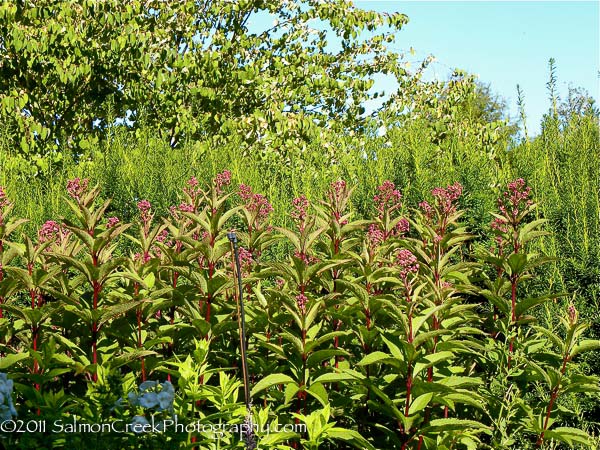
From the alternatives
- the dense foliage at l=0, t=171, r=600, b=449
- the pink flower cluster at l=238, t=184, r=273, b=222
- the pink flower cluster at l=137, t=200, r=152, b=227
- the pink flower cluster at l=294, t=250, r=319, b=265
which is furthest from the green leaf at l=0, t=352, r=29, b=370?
the pink flower cluster at l=238, t=184, r=273, b=222

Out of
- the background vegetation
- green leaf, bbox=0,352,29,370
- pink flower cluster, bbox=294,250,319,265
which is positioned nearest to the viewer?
green leaf, bbox=0,352,29,370

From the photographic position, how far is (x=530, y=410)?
131 inches

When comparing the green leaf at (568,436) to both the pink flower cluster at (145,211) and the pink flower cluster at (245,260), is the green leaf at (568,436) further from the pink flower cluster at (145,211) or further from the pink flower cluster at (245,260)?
the pink flower cluster at (145,211)

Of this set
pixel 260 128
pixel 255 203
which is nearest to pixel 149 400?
pixel 255 203

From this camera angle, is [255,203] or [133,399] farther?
[255,203]

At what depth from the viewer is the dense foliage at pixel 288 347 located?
9.45 feet

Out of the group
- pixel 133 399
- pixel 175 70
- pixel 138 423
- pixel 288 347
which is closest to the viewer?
pixel 138 423

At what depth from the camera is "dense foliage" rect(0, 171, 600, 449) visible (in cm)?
288

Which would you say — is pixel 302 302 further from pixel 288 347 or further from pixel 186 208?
pixel 186 208

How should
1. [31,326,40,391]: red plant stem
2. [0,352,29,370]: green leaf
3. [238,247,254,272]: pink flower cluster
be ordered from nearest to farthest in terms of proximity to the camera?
1. [0,352,29,370]: green leaf
2. [31,326,40,391]: red plant stem
3. [238,247,254,272]: pink flower cluster

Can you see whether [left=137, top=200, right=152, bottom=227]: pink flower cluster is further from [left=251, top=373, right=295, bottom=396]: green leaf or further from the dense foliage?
[left=251, top=373, right=295, bottom=396]: green leaf

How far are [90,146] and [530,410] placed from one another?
6727 mm

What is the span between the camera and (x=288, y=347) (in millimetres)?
3193

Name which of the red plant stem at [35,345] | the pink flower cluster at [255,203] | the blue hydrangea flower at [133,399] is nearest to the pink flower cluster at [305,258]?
the pink flower cluster at [255,203]
